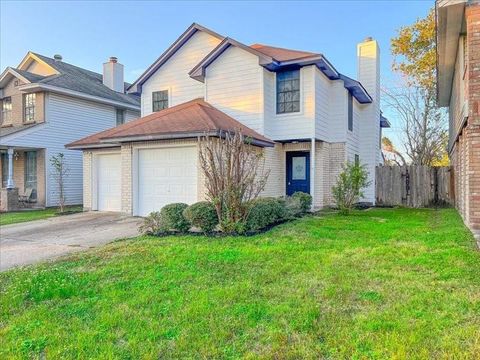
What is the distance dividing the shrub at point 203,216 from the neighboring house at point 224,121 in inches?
107

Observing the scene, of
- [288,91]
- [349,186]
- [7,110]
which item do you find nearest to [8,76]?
[7,110]

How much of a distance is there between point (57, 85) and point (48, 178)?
15.3 feet

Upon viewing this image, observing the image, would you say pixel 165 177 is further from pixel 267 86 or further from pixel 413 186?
pixel 413 186

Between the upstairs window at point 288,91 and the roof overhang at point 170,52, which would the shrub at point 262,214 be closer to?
the upstairs window at point 288,91

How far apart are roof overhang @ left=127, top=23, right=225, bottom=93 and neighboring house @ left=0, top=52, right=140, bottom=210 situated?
4.69 meters

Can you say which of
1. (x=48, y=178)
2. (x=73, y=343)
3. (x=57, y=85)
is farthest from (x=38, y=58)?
(x=73, y=343)

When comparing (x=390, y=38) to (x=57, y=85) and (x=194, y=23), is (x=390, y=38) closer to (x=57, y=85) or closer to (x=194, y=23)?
(x=194, y=23)

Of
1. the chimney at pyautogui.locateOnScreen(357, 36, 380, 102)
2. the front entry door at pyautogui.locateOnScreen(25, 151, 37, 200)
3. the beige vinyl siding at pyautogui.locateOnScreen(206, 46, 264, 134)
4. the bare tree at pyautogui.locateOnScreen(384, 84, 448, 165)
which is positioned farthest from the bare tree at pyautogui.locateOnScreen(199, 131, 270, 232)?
the bare tree at pyautogui.locateOnScreen(384, 84, 448, 165)

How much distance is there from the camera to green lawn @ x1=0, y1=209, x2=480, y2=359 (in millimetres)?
3225

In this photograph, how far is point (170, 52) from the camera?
1554 cm

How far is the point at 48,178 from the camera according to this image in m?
18.0

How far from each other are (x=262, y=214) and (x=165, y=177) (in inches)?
175

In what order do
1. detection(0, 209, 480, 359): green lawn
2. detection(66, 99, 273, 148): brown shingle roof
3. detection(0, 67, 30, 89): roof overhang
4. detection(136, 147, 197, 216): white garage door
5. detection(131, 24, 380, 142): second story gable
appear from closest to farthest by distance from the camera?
detection(0, 209, 480, 359): green lawn < detection(66, 99, 273, 148): brown shingle roof < detection(136, 147, 197, 216): white garage door < detection(131, 24, 380, 142): second story gable < detection(0, 67, 30, 89): roof overhang

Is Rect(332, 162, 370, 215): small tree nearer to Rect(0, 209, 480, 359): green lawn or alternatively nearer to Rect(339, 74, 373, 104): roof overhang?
Rect(339, 74, 373, 104): roof overhang
